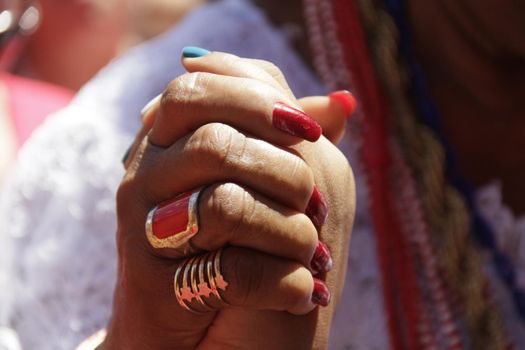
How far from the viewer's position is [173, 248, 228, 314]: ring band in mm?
737

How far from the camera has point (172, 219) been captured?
75 centimetres

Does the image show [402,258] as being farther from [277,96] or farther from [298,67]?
[277,96]

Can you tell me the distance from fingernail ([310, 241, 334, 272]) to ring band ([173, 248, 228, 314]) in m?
0.09

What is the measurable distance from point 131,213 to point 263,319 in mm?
146

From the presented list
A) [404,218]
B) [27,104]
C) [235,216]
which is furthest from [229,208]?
[27,104]

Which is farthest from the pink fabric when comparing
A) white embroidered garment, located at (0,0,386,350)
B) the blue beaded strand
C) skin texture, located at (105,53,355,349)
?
skin texture, located at (105,53,355,349)

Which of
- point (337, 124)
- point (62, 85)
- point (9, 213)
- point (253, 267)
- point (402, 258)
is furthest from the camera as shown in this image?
point (62, 85)

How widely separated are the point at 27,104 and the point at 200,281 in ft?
4.30

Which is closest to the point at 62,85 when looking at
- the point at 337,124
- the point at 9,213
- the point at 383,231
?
the point at 9,213

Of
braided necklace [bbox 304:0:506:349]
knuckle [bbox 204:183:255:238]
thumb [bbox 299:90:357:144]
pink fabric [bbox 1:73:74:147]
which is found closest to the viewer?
knuckle [bbox 204:183:255:238]

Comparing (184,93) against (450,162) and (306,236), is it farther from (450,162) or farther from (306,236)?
(450,162)

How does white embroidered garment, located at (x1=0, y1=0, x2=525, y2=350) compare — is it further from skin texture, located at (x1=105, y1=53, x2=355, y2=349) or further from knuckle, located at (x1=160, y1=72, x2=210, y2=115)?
knuckle, located at (x1=160, y1=72, x2=210, y2=115)

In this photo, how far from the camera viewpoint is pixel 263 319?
80 centimetres

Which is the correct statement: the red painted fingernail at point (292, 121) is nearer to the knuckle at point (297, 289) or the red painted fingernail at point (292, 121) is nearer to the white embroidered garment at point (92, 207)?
the knuckle at point (297, 289)
